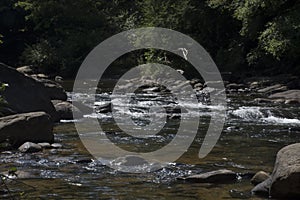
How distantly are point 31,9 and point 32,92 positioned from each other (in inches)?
913

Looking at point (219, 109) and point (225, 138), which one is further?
point (219, 109)

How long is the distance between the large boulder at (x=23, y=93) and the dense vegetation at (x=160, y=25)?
38.0ft

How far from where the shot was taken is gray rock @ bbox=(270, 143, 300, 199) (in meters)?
7.71

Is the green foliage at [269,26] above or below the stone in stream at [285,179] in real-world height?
above

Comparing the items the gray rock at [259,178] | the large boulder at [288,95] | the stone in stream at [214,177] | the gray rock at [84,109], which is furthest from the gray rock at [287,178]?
the large boulder at [288,95]

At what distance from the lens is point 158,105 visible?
19.5 m

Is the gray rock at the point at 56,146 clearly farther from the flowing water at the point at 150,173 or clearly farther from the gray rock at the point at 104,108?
the gray rock at the point at 104,108

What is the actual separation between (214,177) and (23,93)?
25.2ft

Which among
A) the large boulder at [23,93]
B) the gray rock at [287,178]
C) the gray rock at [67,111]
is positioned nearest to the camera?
the gray rock at [287,178]

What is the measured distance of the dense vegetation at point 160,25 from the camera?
82.7 feet

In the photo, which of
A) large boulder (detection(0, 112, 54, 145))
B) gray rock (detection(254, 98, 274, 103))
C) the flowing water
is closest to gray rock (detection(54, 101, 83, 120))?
the flowing water

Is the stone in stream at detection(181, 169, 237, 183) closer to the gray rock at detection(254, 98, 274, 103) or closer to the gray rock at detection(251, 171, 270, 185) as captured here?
the gray rock at detection(251, 171, 270, 185)

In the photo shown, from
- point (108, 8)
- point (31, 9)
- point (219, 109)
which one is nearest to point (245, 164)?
point (219, 109)

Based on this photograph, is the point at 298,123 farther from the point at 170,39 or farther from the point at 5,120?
the point at 170,39
